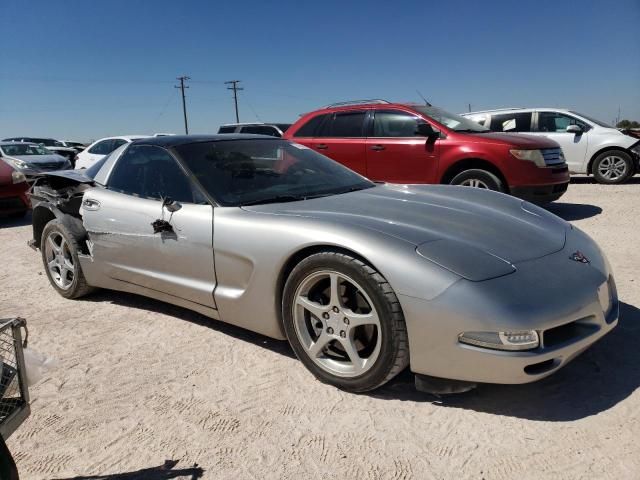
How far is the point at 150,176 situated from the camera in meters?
3.69

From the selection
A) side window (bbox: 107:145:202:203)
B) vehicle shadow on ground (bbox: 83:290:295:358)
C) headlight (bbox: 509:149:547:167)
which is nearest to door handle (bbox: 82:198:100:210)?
side window (bbox: 107:145:202:203)

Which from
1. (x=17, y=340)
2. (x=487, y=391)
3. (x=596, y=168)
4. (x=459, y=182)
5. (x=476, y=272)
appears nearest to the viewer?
(x=17, y=340)

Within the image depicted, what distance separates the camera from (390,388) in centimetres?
268

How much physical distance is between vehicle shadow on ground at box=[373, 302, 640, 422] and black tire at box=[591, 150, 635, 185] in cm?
847

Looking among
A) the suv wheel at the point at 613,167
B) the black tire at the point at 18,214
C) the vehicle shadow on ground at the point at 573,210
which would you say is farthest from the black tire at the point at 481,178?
the black tire at the point at 18,214

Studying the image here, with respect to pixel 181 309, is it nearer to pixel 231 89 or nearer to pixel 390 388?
pixel 390 388

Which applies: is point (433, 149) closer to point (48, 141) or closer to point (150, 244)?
point (150, 244)

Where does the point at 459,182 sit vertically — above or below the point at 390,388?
above

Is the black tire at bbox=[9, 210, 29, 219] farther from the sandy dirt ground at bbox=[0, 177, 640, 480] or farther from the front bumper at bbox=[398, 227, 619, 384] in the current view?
the front bumper at bbox=[398, 227, 619, 384]

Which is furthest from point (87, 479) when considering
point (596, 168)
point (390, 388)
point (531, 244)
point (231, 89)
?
point (231, 89)

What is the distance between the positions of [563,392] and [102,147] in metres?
12.3

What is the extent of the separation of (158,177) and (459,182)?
15.2 ft

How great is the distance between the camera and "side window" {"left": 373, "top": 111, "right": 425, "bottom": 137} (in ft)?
24.4

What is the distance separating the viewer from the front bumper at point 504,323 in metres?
2.22
